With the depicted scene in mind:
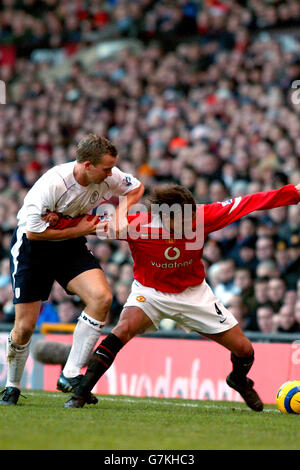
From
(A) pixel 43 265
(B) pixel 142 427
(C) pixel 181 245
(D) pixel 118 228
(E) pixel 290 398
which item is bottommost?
(E) pixel 290 398

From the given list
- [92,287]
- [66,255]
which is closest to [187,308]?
[92,287]

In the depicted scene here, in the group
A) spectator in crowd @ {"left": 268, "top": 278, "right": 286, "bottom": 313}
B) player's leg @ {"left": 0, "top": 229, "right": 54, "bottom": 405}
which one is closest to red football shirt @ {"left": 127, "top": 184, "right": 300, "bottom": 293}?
player's leg @ {"left": 0, "top": 229, "right": 54, "bottom": 405}

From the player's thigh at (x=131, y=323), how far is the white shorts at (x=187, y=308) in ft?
0.12

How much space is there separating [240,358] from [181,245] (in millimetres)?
1001

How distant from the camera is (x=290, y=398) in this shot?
6758 millimetres

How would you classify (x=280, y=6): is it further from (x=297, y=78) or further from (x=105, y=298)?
(x=105, y=298)

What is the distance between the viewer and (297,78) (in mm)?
13633

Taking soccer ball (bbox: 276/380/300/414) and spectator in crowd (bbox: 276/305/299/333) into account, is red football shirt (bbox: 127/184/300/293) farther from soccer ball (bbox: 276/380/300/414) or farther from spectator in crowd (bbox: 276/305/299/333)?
spectator in crowd (bbox: 276/305/299/333)

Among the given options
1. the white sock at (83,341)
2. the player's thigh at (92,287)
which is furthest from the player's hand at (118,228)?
the white sock at (83,341)

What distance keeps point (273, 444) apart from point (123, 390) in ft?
18.6

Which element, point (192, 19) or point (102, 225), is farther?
point (192, 19)

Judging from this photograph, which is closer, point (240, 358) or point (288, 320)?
point (240, 358)

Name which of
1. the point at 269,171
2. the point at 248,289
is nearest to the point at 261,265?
the point at 248,289

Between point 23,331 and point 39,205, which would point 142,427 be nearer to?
point 23,331
